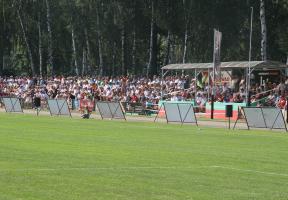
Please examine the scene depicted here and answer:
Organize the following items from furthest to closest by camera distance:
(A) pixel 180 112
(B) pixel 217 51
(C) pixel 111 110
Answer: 1. (C) pixel 111 110
2. (B) pixel 217 51
3. (A) pixel 180 112

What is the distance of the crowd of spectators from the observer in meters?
47.0

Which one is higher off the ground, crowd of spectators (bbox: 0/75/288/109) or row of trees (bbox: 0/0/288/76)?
row of trees (bbox: 0/0/288/76)

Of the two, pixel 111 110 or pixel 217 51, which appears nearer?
pixel 217 51

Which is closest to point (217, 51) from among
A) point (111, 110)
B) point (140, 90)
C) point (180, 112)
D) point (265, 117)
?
point (180, 112)

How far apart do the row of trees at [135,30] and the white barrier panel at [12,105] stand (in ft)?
61.4

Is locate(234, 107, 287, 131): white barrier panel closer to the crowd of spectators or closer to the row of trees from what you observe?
the crowd of spectators

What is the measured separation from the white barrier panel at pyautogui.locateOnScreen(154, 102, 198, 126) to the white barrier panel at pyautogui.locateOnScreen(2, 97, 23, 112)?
1653 cm

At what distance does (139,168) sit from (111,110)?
29965 millimetres

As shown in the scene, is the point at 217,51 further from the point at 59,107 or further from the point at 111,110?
the point at 59,107

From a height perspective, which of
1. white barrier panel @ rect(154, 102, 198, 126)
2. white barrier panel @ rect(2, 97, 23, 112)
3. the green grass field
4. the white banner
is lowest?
white barrier panel @ rect(2, 97, 23, 112)

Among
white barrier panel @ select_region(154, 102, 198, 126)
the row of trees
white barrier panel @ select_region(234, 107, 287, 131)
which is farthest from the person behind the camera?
the row of trees

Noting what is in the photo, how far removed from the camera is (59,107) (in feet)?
167

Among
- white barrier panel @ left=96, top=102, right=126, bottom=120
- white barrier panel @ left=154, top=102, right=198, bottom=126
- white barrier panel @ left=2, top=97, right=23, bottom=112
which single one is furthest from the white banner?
white barrier panel @ left=2, top=97, right=23, bottom=112

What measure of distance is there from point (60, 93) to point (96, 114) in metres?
9.94
